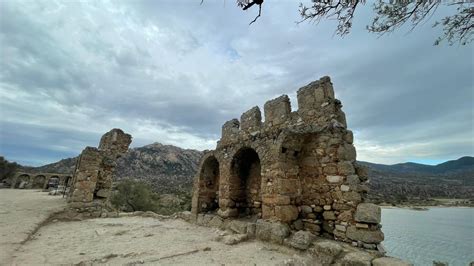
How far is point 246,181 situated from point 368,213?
4.10m

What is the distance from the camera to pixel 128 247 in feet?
16.4

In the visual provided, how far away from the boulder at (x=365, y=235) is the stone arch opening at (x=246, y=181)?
3.16 m

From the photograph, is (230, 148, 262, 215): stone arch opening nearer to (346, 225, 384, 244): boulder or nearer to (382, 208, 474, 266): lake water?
(346, 225, 384, 244): boulder

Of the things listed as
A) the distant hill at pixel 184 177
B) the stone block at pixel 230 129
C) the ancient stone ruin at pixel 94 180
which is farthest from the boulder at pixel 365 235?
the distant hill at pixel 184 177

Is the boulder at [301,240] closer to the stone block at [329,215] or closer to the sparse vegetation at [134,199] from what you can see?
the stone block at [329,215]

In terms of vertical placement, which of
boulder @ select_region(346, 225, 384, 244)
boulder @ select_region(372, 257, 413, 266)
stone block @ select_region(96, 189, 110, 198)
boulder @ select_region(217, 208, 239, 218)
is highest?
stone block @ select_region(96, 189, 110, 198)

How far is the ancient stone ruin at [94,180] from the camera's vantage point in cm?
921

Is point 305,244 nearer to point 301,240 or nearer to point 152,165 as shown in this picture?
point 301,240

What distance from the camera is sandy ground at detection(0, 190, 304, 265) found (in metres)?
4.15

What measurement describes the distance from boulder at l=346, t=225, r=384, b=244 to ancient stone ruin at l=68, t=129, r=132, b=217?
8.88m

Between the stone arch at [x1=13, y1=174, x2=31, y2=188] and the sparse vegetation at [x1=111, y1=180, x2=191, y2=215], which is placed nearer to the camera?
the sparse vegetation at [x1=111, y1=180, x2=191, y2=215]

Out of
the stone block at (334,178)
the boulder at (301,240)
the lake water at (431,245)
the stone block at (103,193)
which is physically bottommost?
the lake water at (431,245)

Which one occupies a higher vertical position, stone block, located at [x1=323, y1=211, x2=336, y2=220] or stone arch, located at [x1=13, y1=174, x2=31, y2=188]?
stone arch, located at [x1=13, y1=174, x2=31, y2=188]

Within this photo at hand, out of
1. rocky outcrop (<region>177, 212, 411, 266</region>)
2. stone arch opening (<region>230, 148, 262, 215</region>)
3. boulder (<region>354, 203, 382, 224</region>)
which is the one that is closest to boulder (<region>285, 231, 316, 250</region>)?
rocky outcrop (<region>177, 212, 411, 266</region>)
